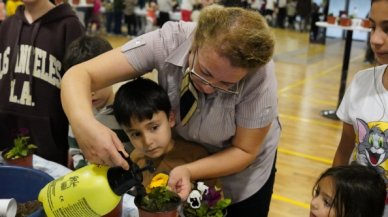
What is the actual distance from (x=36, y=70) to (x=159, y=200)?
1.09 meters

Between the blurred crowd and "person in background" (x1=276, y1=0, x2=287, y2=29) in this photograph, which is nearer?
the blurred crowd

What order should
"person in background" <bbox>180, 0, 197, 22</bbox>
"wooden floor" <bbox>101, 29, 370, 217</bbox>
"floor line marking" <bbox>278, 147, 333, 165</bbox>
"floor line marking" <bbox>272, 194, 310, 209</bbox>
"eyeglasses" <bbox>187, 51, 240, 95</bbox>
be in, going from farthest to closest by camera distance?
"person in background" <bbox>180, 0, 197, 22</bbox>
"floor line marking" <bbox>278, 147, 333, 165</bbox>
"wooden floor" <bbox>101, 29, 370, 217</bbox>
"floor line marking" <bbox>272, 194, 310, 209</bbox>
"eyeglasses" <bbox>187, 51, 240, 95</bbox>

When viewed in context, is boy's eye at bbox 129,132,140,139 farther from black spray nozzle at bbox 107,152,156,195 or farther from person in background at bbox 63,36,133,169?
black spray nozzle at bbox 107,152,156,195

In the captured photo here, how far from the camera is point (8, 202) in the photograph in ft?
3.14

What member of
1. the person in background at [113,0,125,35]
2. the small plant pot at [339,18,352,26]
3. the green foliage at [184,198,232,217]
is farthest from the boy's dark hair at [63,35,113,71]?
the person in background at [113,0,125,35]

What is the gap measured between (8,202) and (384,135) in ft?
3.20

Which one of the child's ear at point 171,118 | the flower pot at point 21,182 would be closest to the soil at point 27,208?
the flower pot at point 21,182

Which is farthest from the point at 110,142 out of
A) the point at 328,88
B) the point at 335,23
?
the point at 328,88

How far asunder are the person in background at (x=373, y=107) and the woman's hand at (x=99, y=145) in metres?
0.70

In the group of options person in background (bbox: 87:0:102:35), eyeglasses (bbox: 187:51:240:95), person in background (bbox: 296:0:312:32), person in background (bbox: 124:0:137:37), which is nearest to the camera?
eyeglasses (bbox: 187:51:240:95)

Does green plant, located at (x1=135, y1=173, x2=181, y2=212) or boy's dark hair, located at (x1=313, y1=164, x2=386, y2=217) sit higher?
green plant, located at (x1=135, y1=173, x2=181, y2=212)

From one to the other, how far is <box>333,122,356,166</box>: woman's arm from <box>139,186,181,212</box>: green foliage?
695 millimetres

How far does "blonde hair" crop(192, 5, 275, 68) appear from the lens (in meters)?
1.03

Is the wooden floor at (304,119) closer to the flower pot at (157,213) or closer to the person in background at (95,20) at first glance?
the flower pot at (157,213)
